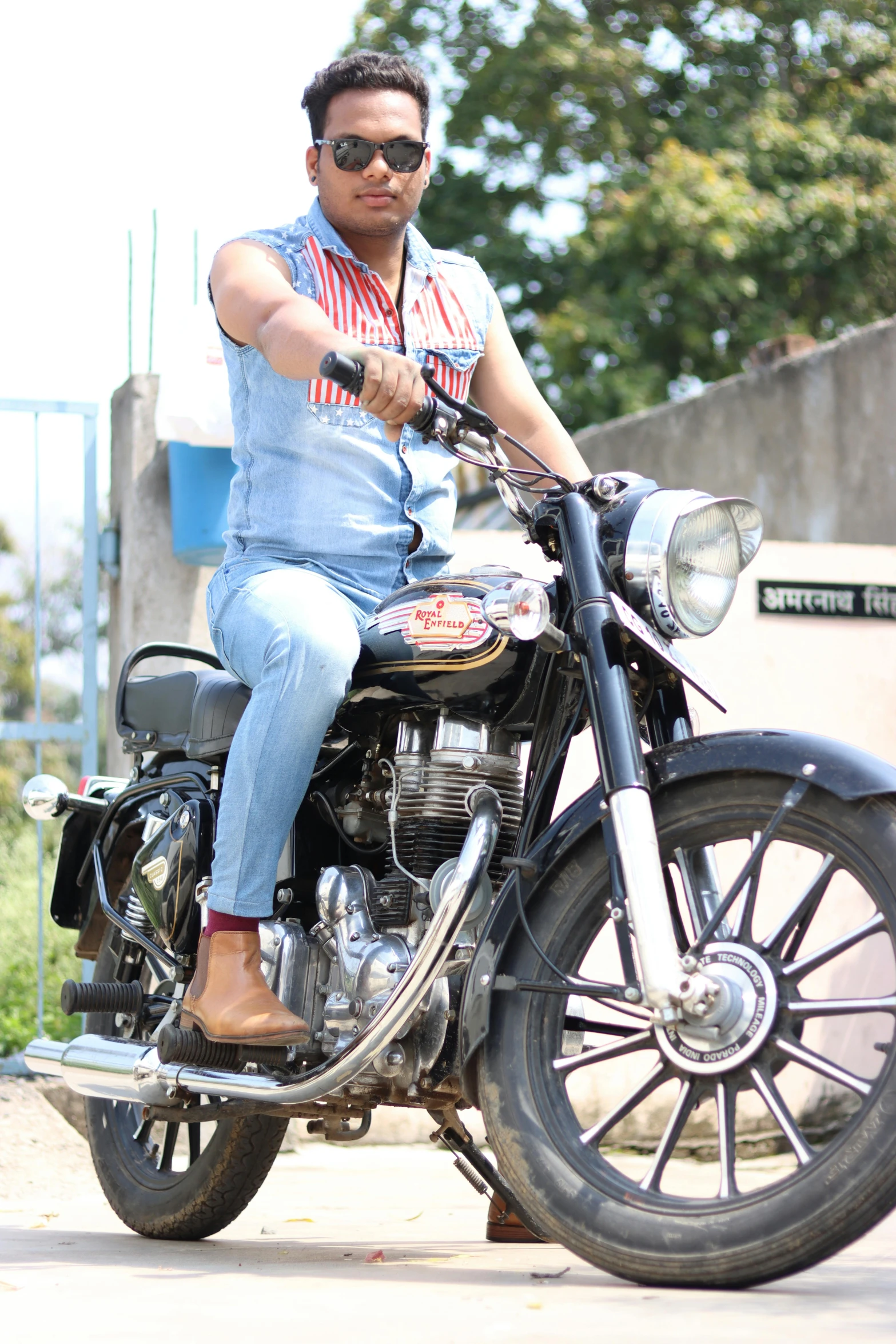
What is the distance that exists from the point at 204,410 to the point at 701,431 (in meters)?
6.55

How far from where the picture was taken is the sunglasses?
10.5ft

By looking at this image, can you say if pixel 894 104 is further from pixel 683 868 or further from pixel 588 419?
pixel 683 868

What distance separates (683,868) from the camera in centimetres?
261

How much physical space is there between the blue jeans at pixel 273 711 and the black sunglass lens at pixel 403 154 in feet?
2.68

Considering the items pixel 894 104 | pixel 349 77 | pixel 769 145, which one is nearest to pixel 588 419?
pixel 769 145

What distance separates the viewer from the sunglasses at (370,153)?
319cm

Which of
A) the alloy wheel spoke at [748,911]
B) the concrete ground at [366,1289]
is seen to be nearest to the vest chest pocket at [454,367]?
the alloy wheel spoke at [748,911]

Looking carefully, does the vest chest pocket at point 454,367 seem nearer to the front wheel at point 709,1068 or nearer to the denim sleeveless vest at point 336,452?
the denim sleeveless vest at point 336,452

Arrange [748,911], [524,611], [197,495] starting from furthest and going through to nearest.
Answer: [197,495]
[524,611]
[748,911]

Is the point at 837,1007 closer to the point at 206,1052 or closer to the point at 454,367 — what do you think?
the point at 206,1052

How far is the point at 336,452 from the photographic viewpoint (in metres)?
3.30

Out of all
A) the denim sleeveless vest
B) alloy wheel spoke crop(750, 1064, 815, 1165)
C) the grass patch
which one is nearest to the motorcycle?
alloy wheel spoke crop(750, 1064, 815, 1165)

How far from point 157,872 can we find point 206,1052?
0.51 meters

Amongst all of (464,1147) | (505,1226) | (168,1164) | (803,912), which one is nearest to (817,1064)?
(803,912)
